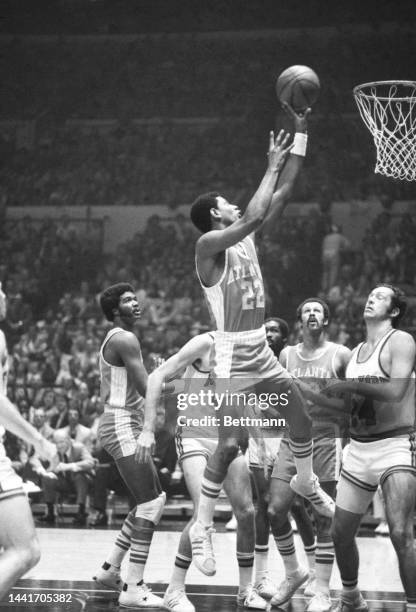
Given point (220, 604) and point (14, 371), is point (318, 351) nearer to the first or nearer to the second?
point (220, 604)

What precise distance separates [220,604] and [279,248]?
12.0 m

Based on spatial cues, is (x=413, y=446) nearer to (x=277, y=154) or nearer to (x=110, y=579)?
(x=277, y=154)

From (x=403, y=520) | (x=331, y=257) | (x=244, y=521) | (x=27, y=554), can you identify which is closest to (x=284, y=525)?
(x=244, y=521)

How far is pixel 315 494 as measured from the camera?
6703mm

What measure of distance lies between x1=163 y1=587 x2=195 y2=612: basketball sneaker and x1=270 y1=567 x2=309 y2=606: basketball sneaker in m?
0.59

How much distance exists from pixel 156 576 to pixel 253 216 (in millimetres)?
3770

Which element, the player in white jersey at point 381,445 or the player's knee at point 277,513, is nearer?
the player in white jersey at point 381,445

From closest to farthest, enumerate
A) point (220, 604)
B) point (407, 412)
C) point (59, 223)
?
1. point (407, 412)
2. point (220, 604)
3. point (59, 223)

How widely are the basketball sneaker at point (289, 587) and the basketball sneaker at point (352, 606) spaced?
1.41 feet

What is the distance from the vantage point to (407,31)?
21.7 meters

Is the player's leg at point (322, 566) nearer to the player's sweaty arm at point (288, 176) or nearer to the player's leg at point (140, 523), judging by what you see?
the player's leg at point (140, 523)

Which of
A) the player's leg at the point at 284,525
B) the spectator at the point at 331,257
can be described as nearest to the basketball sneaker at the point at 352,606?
the player's leg at the point at 284,525

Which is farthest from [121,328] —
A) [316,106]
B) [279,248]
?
[316,106]

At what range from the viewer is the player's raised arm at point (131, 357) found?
6848 millimetres
